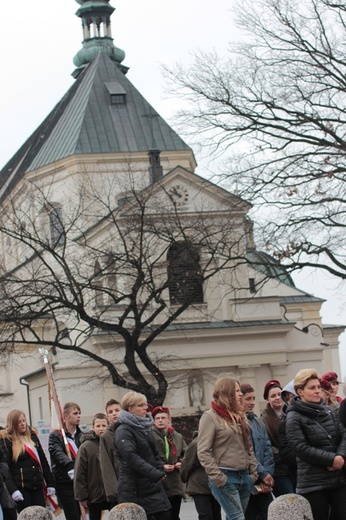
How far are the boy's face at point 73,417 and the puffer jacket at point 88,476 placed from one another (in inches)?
28.9

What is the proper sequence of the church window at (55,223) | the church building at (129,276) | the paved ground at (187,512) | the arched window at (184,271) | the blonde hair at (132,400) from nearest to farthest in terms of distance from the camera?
the blonde hair at (132,400) < the paved ground at (187,512) < the church building at (129,276) < the arched window at (184,271) < the church window at (55,223)

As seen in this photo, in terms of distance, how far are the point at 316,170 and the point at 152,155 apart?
84.3 feet

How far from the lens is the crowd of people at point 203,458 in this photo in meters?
11.4

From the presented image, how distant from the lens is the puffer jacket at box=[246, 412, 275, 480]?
12906mm

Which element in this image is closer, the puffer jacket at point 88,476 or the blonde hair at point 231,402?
the blonde hair at point 231,402

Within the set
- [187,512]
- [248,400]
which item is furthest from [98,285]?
[248,400]

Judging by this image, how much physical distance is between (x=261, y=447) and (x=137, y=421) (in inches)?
55.3

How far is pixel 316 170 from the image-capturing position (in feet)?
92.3

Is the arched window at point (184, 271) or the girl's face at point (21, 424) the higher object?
the arched window at point (184, 271)

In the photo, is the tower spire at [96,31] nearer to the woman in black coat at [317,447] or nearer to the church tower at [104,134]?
the church tower at [104,134]

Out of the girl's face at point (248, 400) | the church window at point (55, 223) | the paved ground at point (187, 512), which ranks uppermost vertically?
the church window at point (55, 223)

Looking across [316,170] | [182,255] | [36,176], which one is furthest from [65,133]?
[316,170]

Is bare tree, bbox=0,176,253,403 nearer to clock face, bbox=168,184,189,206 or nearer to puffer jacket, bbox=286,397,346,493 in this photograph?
clock face, bbox=168,184,189,206

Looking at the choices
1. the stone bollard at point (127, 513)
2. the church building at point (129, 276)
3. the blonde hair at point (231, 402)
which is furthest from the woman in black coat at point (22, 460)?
the church building at point (129, 276)
